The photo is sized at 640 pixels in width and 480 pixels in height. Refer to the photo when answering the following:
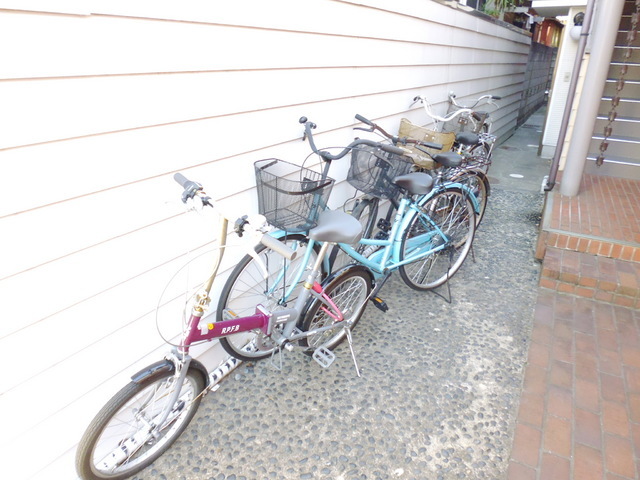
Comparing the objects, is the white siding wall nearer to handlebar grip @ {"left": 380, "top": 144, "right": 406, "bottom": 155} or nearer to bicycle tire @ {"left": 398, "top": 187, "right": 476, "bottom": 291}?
handlebar grip @ {"left": 380, "top": 144, "right": 406, "bottom": 155}

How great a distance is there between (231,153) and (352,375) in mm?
1432

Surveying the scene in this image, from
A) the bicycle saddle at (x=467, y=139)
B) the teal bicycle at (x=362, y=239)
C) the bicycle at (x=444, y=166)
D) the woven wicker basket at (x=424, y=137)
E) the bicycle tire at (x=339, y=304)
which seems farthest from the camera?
the bicycle saddle at (x=467, y=139)

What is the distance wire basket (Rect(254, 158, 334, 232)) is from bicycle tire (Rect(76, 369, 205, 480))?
0.84 m

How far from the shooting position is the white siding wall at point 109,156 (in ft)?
4.38

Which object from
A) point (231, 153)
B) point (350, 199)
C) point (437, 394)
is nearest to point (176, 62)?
point (231, 153)

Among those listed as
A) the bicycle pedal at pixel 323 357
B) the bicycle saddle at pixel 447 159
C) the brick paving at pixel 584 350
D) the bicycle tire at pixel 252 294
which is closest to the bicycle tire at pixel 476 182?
the bicycle saddle at pixel 447 159

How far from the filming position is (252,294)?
247 centimetres

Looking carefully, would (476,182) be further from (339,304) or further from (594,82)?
(339,304)

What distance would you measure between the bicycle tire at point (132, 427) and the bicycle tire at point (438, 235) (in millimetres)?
1627

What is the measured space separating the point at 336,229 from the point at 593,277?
226 cm

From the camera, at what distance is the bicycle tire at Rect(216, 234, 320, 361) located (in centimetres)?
221

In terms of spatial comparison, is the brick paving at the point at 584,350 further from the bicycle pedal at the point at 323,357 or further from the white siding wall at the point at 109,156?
the white siding wall at the point at 109,156

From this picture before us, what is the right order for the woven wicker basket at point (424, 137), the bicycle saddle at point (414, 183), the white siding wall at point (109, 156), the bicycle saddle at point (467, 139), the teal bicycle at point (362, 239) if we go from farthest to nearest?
the bicycle saddle at point (467, 139)
the woven wicker basket at point (424, 137)
the bicycle saddle at point (414, 183)
the teal bicycle at point (362, 239)
the white siding wall at point (109, 156)

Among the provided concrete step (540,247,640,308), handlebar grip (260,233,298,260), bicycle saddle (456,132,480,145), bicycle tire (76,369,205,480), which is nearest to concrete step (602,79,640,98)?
bicycle saddle (456,132,480,145)
